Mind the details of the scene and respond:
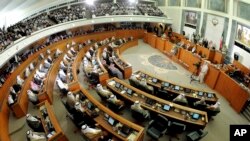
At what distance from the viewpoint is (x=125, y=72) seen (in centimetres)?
1374

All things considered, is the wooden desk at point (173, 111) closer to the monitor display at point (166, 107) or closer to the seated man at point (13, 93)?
the monitor display at point (166, 107)

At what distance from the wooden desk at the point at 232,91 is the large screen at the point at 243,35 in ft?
13.9

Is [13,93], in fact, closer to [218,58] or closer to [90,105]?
[90,105]

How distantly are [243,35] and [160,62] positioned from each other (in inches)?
229

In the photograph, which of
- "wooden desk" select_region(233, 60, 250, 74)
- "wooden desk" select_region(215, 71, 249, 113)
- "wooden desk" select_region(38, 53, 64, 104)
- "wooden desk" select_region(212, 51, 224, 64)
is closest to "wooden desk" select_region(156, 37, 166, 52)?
"wooden desk" select_region(212, 51, 224, 64)

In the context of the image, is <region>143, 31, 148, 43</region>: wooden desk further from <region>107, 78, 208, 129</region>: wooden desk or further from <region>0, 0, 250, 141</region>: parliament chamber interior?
<region>107, 78, 208, 129</region>: wooden desk

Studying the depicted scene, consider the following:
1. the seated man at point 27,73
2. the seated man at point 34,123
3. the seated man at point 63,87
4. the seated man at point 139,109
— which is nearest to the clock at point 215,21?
the seated man at point 139,109

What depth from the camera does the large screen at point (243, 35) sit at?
14445 millimetres

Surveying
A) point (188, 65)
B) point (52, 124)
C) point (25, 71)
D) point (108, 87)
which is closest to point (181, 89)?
point (108, 87)

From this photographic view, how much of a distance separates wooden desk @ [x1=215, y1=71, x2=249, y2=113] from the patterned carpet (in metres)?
3.99

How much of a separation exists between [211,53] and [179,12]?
743 centimetres

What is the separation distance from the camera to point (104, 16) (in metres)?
20.8

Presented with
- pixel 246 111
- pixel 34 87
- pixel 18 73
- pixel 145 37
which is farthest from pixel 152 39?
pixel 34 87

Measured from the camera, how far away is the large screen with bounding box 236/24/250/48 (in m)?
14.4
